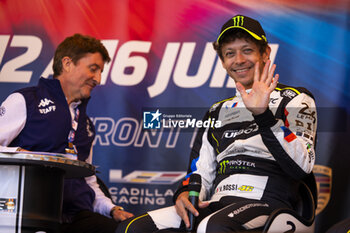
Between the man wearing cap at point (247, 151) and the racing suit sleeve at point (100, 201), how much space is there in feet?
1.71

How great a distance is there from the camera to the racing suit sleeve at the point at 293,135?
1.92 meters

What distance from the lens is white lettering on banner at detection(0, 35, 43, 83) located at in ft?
11.1

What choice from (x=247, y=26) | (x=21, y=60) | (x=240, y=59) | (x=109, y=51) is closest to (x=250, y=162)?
(x=240, y=59)

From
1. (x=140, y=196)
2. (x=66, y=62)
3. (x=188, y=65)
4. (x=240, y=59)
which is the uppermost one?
(x=188, y=65)

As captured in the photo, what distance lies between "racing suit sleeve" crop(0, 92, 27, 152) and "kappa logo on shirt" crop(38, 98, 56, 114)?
79mm

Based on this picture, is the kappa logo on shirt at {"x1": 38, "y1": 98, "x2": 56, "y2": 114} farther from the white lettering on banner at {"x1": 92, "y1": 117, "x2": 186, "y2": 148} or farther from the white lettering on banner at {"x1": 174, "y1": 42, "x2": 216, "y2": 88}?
the white lettering on banner at {"x1": 174, "y1": 42, "x2": 216, "y2": 88}

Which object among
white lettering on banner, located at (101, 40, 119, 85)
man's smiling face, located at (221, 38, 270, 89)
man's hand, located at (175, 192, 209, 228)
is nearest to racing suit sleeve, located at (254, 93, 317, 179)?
man's smiling face, located at (221, 38, 270, 89)

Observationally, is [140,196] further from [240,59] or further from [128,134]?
[240,59]

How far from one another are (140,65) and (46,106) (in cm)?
92

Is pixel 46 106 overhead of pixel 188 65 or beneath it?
beneath

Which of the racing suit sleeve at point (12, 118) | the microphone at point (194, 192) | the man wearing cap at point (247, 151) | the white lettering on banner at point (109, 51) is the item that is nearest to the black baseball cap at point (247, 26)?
the man wearing cap at point (247, 151)

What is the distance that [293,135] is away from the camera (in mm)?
1958

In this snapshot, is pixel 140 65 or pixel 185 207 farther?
pixel 140 65

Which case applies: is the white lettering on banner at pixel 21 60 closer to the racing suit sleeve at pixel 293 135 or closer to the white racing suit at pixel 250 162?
the white racing suit at pixel 250 162
